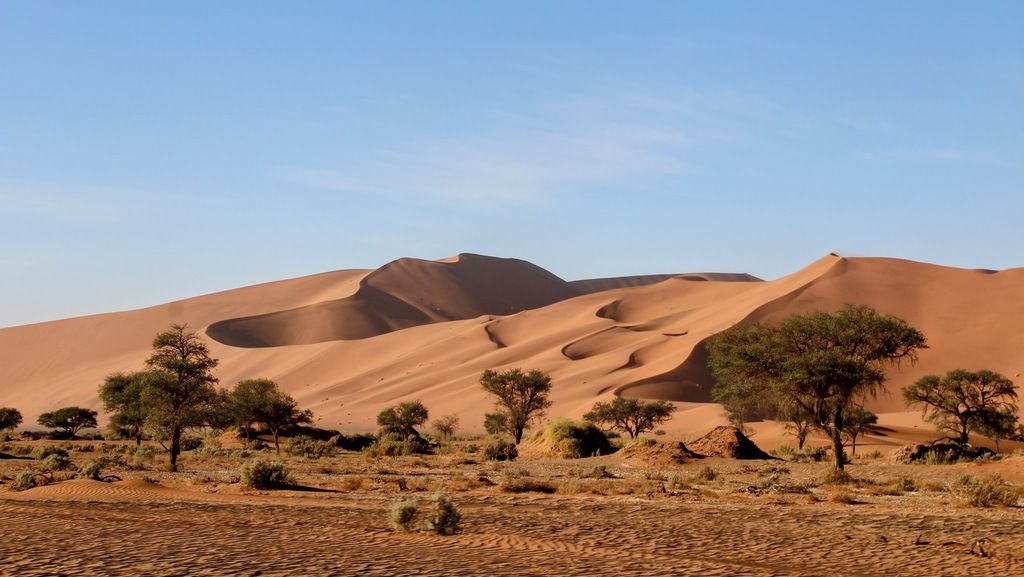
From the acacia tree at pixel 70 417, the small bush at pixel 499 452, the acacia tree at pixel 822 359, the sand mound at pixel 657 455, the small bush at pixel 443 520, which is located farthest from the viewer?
the acacia tree at pixel 70 417

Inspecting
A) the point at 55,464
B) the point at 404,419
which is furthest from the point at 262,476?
the point at 404,419

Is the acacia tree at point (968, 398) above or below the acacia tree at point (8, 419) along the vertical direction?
below

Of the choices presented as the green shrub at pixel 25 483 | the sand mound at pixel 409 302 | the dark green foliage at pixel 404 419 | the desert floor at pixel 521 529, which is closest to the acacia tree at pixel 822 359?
the desert floor at pixel 521 529

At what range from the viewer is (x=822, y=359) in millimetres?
26969

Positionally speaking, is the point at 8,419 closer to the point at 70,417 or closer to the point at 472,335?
the point at 70,417

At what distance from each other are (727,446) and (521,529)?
20313 mm

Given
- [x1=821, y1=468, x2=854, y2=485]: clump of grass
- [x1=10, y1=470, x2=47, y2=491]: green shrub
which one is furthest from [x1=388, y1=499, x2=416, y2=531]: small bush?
[x1=821, y1=468, x2=854, y2=485]: clump of grass

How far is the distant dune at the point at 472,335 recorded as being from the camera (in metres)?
75.2

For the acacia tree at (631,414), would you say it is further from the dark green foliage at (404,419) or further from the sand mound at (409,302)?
the sand mound at (409,302)

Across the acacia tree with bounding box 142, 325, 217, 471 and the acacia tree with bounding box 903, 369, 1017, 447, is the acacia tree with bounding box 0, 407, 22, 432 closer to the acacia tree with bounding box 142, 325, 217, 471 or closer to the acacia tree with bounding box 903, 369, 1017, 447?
the acacia tree with bounding box 142, 325, 217, 471

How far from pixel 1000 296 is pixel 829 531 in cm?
7818

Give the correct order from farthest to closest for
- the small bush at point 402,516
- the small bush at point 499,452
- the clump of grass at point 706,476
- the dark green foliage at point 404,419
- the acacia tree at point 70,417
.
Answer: the acacia tree at point 70,417
the dark green foliage at point 404,419
the small bush at point 499,452
the clump of grass at point 706,476
the small bush at point 402,516

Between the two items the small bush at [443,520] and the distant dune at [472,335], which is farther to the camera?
the distant dune at [472,335]

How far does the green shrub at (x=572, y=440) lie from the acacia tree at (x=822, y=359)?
8821mm
